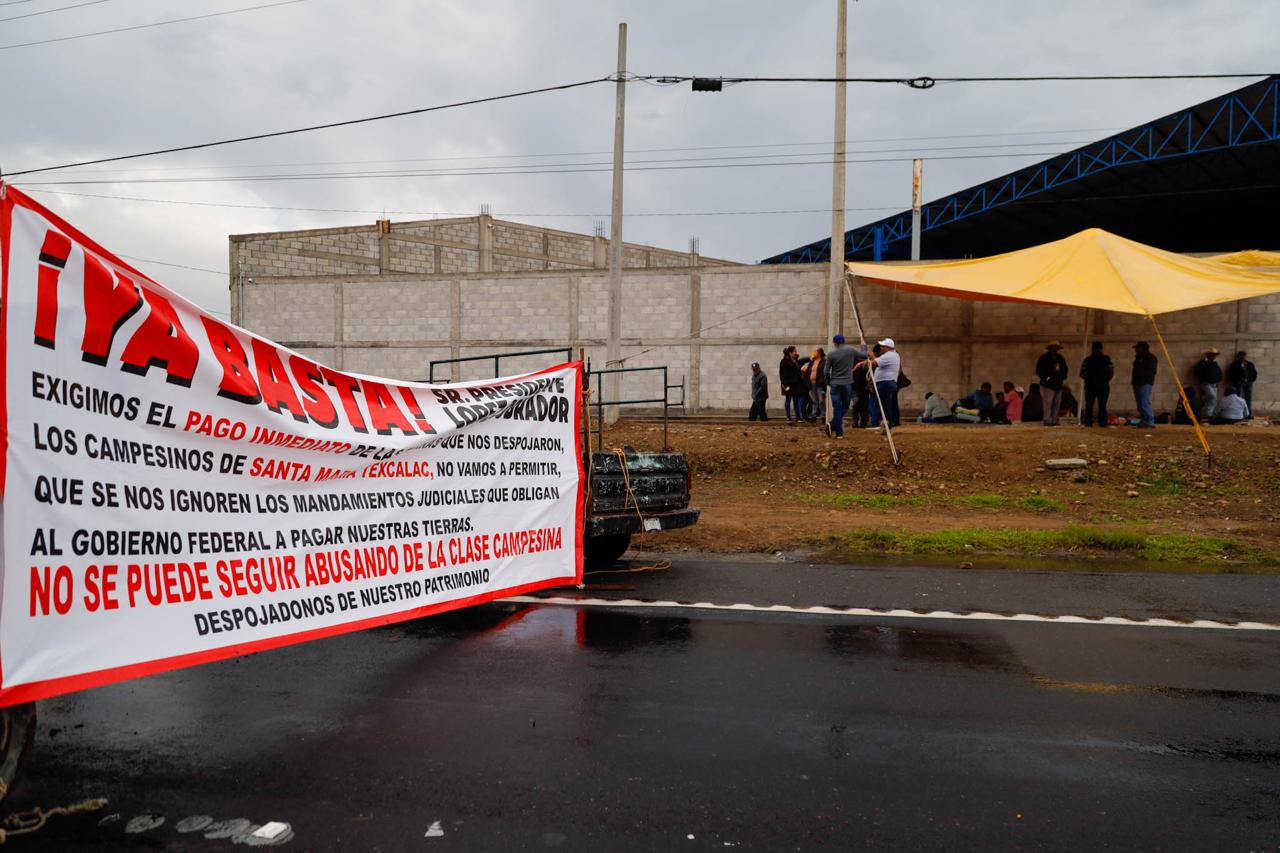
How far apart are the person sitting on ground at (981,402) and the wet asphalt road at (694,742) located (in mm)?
14431

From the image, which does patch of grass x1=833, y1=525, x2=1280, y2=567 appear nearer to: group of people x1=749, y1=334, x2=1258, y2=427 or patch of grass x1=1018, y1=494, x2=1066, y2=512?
patch of grass x1=1018, y1=494, x2=1066, y2=512

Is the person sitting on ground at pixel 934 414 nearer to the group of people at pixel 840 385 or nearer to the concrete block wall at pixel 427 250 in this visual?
the group of people at pixel 840 385

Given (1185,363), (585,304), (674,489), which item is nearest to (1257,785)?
(674,489)

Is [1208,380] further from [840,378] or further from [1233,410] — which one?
[840,378]

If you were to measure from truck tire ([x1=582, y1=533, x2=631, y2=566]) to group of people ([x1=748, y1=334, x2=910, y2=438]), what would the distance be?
25.7ft

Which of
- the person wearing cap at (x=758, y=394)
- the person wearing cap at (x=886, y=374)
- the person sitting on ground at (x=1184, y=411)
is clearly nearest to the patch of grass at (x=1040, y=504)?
the person wearing cap at (x=886, y=374)

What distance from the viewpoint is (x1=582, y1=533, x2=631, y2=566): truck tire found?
27.6 ft

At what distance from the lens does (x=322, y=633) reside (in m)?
4.45

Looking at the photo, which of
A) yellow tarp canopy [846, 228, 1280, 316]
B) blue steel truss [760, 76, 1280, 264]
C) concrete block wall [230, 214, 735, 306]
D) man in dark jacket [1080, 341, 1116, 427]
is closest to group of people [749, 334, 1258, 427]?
man in dark jacket [1080, 341, 1116, 427]

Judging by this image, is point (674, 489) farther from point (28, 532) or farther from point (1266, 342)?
point (1266, 342)

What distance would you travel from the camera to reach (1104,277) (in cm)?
1673

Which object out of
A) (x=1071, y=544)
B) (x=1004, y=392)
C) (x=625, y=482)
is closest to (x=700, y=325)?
(x=1004, y=392)

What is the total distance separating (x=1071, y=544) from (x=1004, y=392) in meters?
11.0

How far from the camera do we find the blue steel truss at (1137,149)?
930 inches
